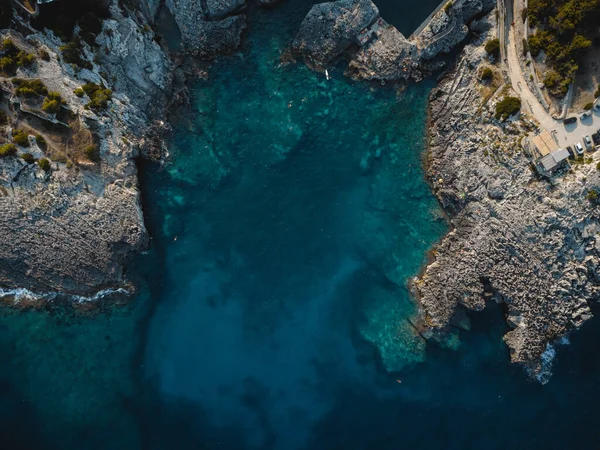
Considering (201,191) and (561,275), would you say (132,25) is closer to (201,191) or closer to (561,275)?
(201,191)

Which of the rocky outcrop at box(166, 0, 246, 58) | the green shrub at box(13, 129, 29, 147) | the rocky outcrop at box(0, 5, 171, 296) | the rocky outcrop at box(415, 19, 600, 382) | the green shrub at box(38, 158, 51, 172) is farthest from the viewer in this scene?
the rocky outcrop at box(166, 0, 246, 58)

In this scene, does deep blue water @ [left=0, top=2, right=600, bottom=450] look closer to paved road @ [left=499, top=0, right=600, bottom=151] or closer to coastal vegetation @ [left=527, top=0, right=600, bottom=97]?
paved road @ [left=499, top=0, right=600, bottom=151]

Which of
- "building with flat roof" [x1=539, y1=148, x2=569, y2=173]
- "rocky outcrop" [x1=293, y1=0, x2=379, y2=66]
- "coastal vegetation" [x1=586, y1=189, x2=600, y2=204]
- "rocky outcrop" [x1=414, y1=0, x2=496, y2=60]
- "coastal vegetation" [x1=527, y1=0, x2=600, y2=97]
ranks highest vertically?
"rocky outcrop" [x1=293, y1=0, x2=379, y2=66]

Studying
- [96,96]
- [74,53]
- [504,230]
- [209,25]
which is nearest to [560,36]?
[504,230]

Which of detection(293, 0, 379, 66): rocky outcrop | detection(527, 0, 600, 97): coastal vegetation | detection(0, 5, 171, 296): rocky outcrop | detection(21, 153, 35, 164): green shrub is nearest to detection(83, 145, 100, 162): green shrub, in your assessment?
detection(0, 5, 171, 296): rocky outcrop

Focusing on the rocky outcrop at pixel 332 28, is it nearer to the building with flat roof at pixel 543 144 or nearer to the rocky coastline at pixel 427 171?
the rocky coastline at pixel 427 171

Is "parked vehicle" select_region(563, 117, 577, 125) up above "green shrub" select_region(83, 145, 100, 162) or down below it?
below

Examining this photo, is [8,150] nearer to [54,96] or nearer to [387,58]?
[54,96]
